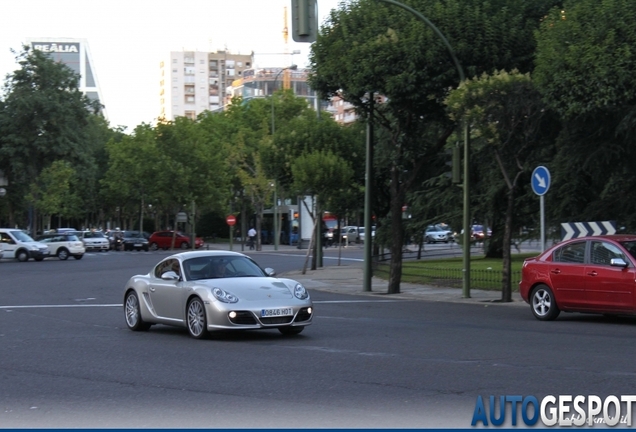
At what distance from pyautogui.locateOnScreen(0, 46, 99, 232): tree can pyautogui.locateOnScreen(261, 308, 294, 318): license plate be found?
60.0 meters

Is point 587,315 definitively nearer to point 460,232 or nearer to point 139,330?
point 139,330

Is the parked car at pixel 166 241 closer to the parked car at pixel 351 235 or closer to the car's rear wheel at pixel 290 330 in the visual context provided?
the parked car at pixel 351 235

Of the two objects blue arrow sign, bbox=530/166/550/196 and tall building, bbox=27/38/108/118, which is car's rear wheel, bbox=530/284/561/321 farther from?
tall building, bbox=27/38/108/118

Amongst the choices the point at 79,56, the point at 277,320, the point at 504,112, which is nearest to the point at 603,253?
the point at 504,112

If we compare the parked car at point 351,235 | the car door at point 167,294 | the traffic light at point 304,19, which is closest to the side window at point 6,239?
the parked car at point 351,235

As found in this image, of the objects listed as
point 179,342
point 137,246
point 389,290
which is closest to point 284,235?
point 137,246

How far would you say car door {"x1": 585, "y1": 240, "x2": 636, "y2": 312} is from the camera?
1673cm

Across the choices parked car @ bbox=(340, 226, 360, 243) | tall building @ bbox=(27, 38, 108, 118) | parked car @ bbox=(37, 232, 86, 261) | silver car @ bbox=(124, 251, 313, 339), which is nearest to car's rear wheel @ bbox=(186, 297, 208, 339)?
silver car @ bbox=(124, 251, 313, 339)

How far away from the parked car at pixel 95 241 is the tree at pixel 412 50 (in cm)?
5198

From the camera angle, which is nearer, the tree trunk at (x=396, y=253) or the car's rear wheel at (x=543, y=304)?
the car's rear wheel at (x=543, y=304)

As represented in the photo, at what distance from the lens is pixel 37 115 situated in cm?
7150

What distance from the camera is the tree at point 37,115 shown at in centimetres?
7112

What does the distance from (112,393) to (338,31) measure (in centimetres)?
1754

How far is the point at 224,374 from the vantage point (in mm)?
11180
